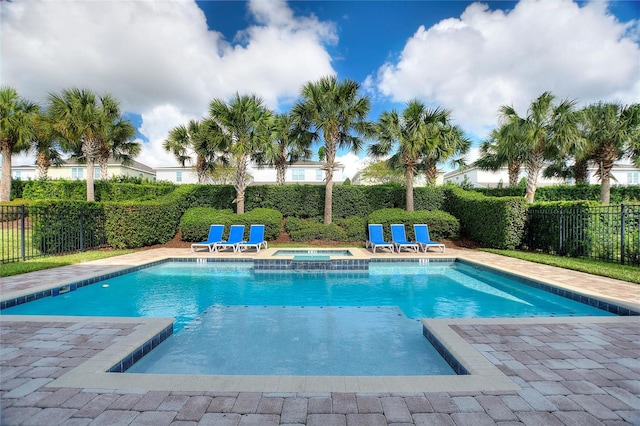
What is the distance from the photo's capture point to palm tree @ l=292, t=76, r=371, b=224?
14469 mm

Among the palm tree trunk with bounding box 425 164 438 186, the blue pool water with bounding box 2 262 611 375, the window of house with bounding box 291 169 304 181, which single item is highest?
the window of house with bounding box 291 169 304 181

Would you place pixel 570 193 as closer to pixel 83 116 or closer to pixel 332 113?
pixel 332 113

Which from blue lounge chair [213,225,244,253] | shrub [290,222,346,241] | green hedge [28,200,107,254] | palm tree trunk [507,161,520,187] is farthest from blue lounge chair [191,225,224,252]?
palm tree trunk [507,161,520,187]

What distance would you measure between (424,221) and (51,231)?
1469 cm

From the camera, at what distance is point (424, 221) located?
14352 millimetres

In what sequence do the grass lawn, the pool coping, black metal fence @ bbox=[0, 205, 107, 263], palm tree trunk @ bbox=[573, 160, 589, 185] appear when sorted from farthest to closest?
palm tree trunk @ bbox=[573, 160, 589, 185] → black metal fence @ bbox=[0, 205, 107, 263] → the grass lawn → the pool coping

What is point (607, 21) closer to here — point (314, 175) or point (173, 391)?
point (173, 391)

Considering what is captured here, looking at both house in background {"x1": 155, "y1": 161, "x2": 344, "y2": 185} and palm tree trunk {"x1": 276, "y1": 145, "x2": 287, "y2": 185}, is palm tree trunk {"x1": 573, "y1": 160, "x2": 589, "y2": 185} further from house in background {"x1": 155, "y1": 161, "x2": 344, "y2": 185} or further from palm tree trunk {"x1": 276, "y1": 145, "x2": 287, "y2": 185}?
house in background {"x1": 155, "y1": 161, "x2": 344, "y2": 185}

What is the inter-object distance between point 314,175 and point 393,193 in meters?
23.5

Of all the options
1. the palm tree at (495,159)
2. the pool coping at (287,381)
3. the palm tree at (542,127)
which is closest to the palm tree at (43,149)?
the pool coping at (287,381)

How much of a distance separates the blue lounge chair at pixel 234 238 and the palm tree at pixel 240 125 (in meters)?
3.60

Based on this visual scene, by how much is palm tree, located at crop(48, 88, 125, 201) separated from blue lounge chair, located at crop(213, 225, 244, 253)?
7.95 m

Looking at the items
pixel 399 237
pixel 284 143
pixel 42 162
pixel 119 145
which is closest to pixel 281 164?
pixel 284 143

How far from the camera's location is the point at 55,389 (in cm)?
253
